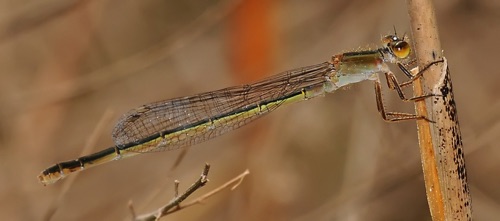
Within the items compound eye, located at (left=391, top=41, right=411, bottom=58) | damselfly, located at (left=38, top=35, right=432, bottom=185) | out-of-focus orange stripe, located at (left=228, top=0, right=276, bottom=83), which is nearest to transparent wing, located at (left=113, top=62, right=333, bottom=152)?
damselfly, located at (left=38, top=35, right=432, bottom=185)

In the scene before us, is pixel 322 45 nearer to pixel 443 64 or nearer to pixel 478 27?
pixel 478 27

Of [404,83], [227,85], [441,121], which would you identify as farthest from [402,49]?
[227,85]

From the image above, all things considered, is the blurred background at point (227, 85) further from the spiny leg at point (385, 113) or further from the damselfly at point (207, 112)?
the spiny leg at point (385, 113)

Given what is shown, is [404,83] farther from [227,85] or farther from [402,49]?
[227,85]

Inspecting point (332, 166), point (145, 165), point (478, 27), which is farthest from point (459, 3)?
point (145, 165)

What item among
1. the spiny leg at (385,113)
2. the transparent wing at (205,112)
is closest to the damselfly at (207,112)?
the transparent wing at (205,112)

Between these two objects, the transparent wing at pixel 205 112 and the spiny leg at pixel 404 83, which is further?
the transparent wing at pixel 205 112
